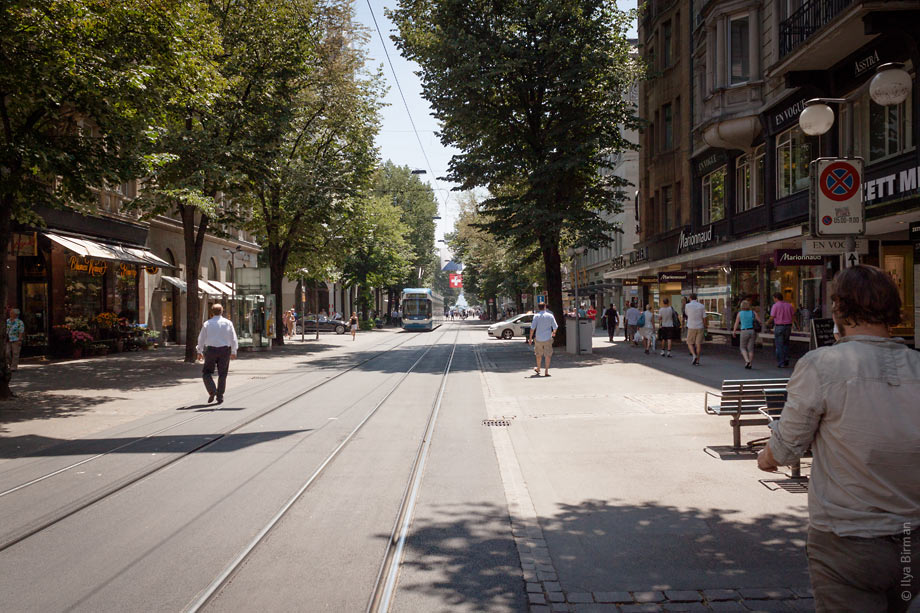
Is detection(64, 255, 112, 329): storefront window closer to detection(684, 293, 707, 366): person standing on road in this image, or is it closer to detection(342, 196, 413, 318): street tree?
detection(342, 196, 413, 318): street tree

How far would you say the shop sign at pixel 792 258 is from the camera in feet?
59.1

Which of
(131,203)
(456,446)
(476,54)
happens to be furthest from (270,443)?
(476,54)

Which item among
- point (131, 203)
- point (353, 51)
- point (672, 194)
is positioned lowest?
point (131, 203)

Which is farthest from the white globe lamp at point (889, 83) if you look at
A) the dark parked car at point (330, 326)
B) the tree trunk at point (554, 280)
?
the dark parked car at point (330, 326)

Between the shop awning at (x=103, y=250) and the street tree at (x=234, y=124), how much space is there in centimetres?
231

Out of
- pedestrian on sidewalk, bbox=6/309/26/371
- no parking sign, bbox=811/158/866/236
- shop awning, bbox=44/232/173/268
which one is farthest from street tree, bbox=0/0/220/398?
no parking sign, bbox=811/158/866/236

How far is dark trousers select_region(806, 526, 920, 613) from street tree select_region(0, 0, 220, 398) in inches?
468

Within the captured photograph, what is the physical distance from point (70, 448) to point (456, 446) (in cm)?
467

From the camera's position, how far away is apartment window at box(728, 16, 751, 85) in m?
22.3

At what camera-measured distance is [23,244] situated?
2102 centimetres

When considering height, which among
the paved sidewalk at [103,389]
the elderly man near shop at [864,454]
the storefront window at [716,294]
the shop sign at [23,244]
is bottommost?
the paved sidewalk at [103,389]

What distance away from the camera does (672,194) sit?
30766mm

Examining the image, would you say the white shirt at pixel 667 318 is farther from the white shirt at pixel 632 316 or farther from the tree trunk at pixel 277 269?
the tree trunk at pixel 277 269

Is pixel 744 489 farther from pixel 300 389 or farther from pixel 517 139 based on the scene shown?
pixel 517 139
